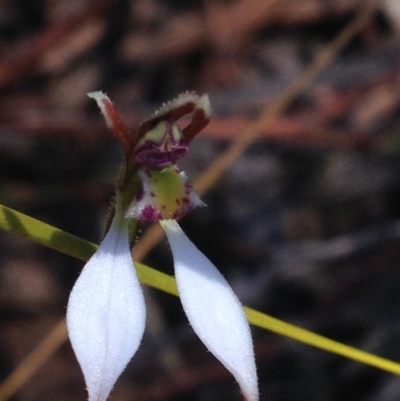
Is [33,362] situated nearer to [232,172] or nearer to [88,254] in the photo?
[88,254]

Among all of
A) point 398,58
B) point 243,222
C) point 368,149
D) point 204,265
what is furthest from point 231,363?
point 398,58

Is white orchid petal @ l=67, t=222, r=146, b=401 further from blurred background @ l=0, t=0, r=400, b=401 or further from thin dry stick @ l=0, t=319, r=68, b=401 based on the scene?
blurred background @ l=0, t=0, r=400, b=401

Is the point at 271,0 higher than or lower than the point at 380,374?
higher

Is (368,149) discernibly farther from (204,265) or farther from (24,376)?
(204,265)

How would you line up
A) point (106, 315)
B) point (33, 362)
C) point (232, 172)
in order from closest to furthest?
1. point (106, 315)
2. point (33, 362)
3. point (232, 172)

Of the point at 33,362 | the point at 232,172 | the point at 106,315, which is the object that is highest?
the point at 232,172

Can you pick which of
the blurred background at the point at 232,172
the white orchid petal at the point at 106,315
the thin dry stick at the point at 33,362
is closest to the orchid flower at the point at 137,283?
→ the white orchid petal at the point at 106,315

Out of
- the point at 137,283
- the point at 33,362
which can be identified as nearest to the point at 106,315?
the point at 137,283
